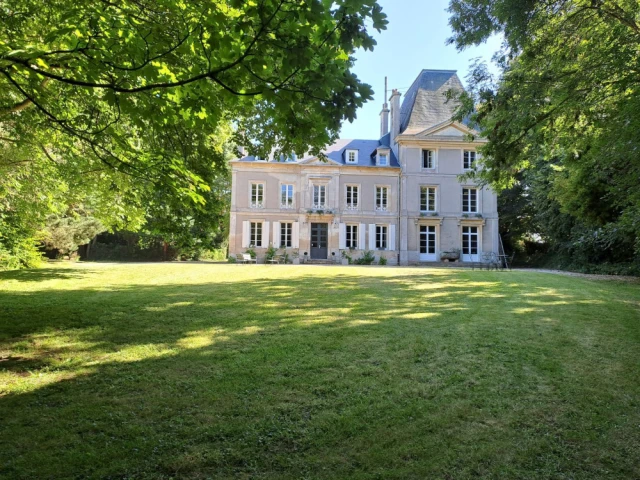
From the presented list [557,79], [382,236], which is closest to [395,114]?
[382,236]

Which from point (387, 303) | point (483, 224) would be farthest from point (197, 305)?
point (483, 224)

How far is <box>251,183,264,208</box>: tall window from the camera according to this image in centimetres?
2564

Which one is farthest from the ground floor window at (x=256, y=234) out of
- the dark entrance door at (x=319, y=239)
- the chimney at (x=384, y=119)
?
the chimney at (x=384, y=119)

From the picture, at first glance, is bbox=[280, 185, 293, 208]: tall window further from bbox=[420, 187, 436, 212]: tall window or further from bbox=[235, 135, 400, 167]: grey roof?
bbox=[420, 187, 436, 212]: tall window

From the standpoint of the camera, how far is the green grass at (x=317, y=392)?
8.22 feet

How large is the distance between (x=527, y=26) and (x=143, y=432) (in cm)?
746

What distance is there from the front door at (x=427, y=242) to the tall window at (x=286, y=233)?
8743mm

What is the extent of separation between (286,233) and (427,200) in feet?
31.9

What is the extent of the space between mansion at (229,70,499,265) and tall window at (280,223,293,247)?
7 cm

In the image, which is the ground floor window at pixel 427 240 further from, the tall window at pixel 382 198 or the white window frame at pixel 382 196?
the tall window at pixel 382 198

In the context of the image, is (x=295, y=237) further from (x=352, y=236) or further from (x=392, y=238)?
(x=392, y=238)

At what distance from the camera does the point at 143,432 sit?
279 cm

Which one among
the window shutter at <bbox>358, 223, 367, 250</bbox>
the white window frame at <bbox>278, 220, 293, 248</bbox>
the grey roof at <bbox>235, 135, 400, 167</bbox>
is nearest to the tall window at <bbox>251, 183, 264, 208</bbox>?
the grey roof at <bbox>235, 135, 400, 167</bbox>

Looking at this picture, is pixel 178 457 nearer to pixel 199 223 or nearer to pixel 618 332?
pixel 199 223
